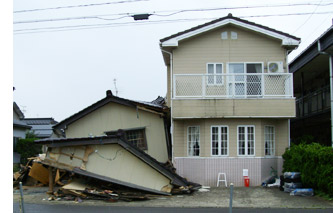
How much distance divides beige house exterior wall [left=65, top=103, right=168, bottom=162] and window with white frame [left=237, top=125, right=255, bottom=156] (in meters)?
3.97

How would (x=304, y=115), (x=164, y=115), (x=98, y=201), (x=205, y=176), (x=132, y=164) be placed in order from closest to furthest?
(x=98, y=201), (x=132, y=164), (x=205, y=176), (x=164, y=115), (x=304, y=115)

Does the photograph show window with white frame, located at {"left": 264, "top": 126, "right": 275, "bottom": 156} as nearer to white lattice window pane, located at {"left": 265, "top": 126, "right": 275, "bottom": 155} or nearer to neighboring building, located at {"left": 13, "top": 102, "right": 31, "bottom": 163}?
white lattice window pane, located at {"left": 265, "top": 126, "right": 275, "bottom": 155}

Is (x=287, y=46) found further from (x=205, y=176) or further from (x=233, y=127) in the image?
(x=205, y=176)

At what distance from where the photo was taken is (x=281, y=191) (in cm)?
1548

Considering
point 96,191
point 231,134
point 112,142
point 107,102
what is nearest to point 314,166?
point 231,134

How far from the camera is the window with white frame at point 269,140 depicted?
1762cm

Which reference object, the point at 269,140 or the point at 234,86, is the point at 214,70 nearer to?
the point at 234,86

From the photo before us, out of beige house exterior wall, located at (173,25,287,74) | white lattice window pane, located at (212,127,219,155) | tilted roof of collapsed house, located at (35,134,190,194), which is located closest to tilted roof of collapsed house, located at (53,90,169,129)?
beige house exterior wall, located at (173,25,287,74)

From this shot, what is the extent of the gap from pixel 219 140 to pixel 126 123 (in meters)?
4.75

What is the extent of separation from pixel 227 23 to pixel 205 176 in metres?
7.12

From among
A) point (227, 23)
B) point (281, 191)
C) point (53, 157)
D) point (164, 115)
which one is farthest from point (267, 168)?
point (53, 157)

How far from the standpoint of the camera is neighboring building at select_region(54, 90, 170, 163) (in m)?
18.9

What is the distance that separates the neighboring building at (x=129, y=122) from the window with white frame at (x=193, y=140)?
1.73 m

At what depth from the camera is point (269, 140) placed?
1777cm
